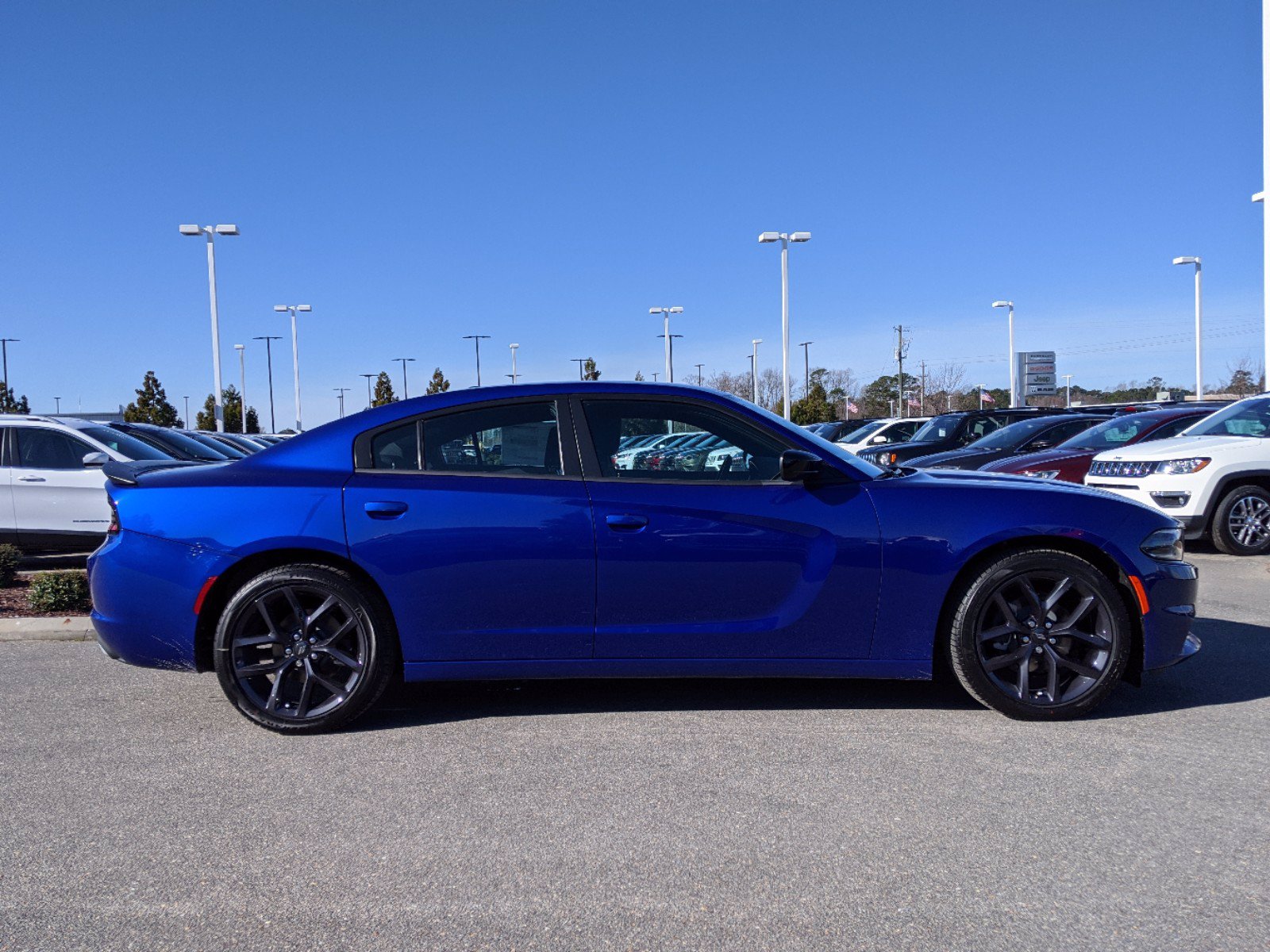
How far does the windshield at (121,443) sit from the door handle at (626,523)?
8117mm

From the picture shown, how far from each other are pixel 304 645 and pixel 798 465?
7.28 feet

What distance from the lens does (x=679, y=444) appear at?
181 inches

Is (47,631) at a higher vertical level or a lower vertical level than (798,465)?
lower

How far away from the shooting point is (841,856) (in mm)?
3125

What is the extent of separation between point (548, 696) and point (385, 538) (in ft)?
3.96

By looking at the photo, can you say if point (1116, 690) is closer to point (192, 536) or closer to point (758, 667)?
point (758, 667)

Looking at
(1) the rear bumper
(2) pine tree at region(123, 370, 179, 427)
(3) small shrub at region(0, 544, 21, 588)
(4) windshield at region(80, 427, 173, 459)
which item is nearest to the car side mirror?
(1) the rear bumper

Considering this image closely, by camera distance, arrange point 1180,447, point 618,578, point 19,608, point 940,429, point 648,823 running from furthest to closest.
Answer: point 940,429 < point 1180,447 < point 19,608 < point 618,578 < point 648,823

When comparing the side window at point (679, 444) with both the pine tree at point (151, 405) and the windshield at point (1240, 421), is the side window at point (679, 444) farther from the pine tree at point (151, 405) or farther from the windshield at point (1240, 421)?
the pine tree at point (151, 405)

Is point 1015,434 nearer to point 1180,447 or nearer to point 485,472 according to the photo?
point 1180,447

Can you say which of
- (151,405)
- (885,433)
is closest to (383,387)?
(151,405)

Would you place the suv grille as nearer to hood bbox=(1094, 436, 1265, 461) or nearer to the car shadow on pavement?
hood bbox=(1094, 436, 1265, 461)

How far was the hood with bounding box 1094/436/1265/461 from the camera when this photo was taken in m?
9.79

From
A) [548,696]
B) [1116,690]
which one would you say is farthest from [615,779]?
[1116,690]
